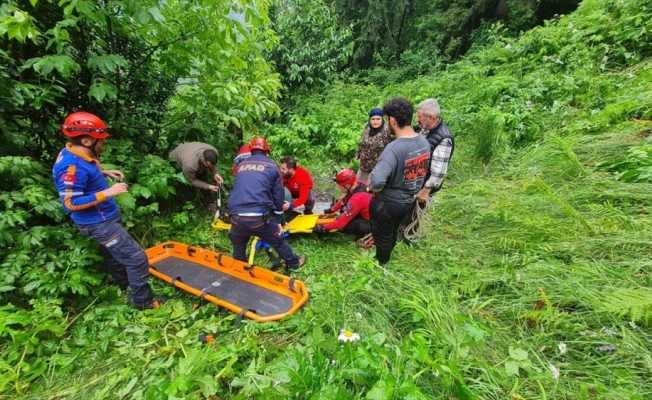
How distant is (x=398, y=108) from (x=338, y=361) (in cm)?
210

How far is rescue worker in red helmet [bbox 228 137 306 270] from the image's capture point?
303 cm

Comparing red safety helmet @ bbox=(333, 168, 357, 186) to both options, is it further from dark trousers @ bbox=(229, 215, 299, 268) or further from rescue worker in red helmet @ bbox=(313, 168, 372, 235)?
dark trousers @ bbox=(229, 215, 299, 268)

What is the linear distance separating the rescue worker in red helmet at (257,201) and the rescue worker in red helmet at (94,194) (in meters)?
0.95

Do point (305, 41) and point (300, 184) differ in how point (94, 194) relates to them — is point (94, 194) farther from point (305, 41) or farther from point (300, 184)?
point (305, 41)

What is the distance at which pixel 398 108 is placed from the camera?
2.65 metres

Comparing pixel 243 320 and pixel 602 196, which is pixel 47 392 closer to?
pixel 243 320

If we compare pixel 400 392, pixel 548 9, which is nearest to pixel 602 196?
pixel 400 392

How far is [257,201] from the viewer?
302 cm

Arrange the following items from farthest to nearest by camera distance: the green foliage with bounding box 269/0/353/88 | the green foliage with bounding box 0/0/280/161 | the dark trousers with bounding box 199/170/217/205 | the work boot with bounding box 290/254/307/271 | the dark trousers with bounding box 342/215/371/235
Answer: the green foliage with bounding box 269/0/353/88 < the dark trousers with bounding box 199/170/217/205 < the dark trousers with bounding box 342/215/371/235 < the work boot with bounding box 290/254/307/271 < the green foliage with bounding box 0/0/280/161

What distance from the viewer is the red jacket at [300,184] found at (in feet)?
15.2

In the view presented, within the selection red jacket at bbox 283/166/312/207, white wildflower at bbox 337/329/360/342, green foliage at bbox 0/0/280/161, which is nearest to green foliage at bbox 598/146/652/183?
white wildflower at bbox 337/329/360/342

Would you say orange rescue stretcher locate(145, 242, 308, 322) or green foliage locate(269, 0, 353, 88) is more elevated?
green foliage locate(269, 0, 353, 88)

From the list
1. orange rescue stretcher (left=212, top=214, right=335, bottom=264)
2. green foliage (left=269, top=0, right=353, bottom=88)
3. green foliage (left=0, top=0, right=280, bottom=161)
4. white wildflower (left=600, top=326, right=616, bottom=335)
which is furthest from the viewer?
green foliage (left=269, top=0, right=353, bottom=88)

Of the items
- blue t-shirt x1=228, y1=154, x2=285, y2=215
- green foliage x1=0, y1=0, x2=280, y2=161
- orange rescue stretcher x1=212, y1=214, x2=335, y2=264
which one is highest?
green foliage x1=0, y1=0, x2=280, y2=161
